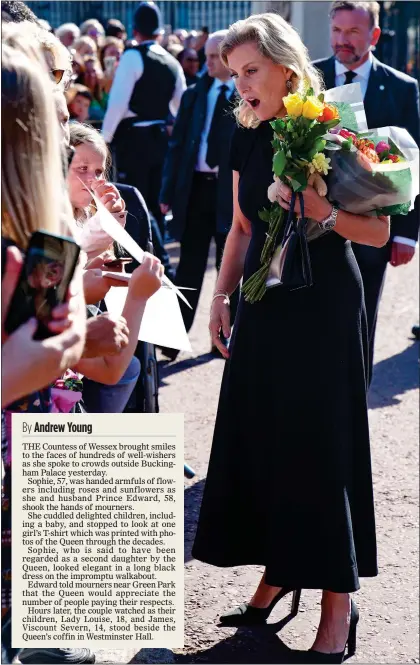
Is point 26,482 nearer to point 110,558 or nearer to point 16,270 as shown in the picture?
point 110,558

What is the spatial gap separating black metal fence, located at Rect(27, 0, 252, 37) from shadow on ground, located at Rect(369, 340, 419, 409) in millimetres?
15102

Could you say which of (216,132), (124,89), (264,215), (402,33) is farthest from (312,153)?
(402,33)

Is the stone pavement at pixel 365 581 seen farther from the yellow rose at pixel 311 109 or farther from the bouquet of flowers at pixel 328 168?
the yellow rose at pixel 311 109

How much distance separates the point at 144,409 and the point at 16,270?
99.4 inches

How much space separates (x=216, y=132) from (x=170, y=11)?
16.3 meters

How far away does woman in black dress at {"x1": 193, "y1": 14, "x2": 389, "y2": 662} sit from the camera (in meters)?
3.48

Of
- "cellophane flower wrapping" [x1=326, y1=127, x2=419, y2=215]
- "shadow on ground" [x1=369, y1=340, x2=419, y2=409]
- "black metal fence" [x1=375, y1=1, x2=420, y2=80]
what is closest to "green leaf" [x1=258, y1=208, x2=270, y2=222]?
"cellophane flower wrapping" [x1=326, y1=127, x2=419, y2=215]

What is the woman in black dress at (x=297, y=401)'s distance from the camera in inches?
137

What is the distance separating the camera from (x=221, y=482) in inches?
145

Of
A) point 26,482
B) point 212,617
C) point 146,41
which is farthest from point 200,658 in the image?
point 146,41

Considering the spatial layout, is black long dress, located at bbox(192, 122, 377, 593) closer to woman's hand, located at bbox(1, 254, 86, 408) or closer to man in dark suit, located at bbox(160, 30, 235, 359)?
woman's hand, located at bbox(1, 254, 86, 408)

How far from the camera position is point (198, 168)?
24.5ft

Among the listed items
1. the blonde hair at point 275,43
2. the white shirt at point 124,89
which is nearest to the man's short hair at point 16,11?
the blonde hair at point 275,43

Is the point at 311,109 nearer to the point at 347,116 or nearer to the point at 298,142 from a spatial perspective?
the point at 298,142
